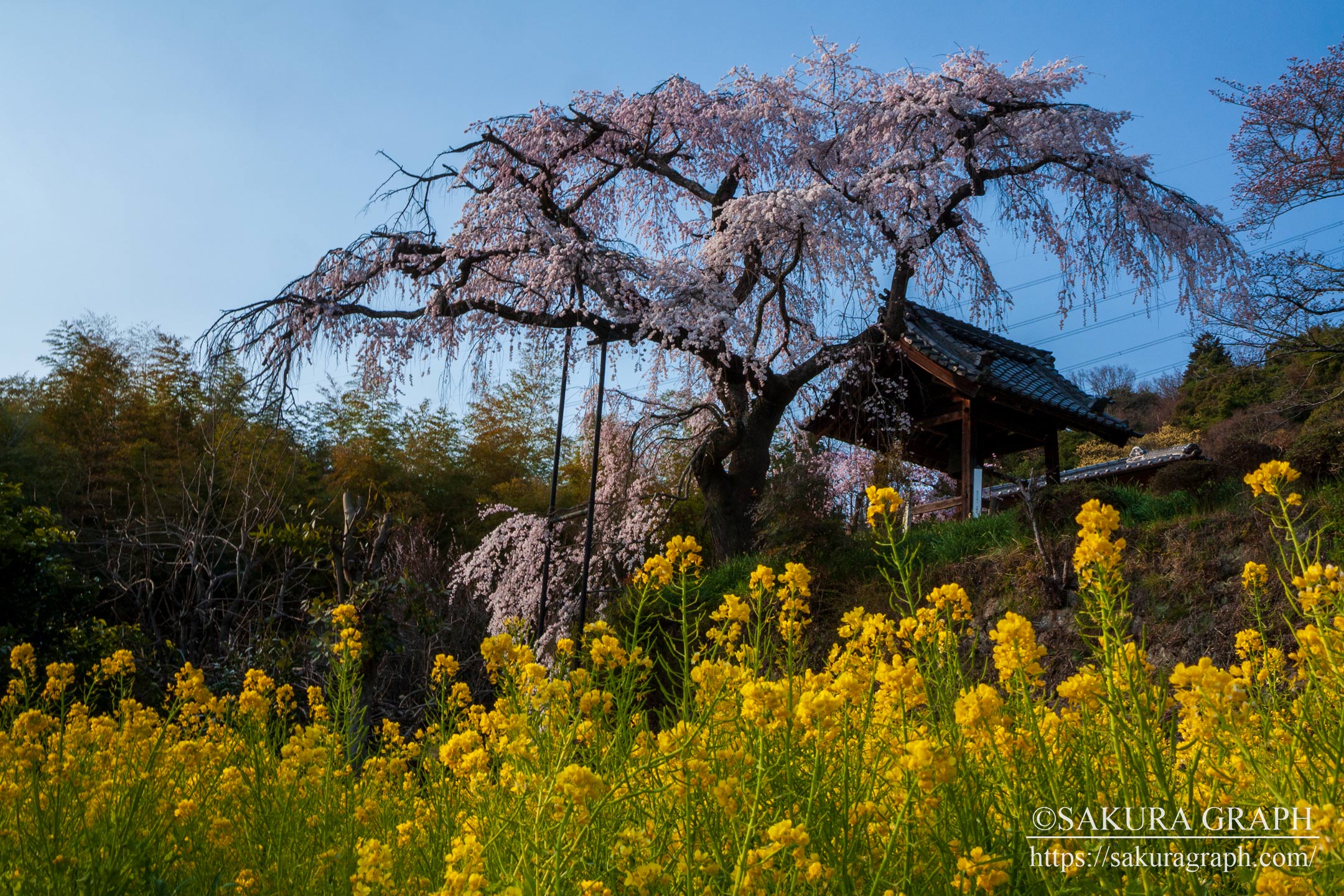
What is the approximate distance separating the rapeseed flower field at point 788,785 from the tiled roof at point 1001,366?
7.32m

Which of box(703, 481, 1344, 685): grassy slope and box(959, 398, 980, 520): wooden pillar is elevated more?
box(959, 398, 980, 520): wooden pillar

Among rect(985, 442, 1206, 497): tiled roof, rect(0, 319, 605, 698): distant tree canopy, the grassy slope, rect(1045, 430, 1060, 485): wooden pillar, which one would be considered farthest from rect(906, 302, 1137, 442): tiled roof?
rect(0, 319, 605, 698): distant tree canopy

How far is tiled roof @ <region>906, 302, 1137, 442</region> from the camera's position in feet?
31.0

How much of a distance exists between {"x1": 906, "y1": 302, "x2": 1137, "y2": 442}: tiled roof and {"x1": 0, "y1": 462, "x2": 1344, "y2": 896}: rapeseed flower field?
7320 mm

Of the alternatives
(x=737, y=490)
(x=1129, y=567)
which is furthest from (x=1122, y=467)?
(x=1129, y=567)

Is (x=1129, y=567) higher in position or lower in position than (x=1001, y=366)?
lower

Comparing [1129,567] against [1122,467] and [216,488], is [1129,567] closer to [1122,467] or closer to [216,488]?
[1122,467]

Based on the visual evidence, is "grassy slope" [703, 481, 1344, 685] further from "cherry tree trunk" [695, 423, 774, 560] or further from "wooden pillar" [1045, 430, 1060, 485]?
"wooden pillar" [1045, 430, 1060, 485]

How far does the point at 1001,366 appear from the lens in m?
10.8

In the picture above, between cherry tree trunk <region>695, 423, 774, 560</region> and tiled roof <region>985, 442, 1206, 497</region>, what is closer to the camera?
cherry tree trunk <region>695, 423, 774, 560</region>

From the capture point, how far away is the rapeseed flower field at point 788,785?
48.4 inches

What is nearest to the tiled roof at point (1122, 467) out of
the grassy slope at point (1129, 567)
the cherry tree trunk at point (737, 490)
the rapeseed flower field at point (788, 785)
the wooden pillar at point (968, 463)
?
the wooden pillar at point (968, 463)

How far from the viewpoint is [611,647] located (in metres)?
1.92

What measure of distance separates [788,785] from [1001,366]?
33.7ft
